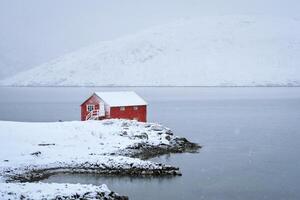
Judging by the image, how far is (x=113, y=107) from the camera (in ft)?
166

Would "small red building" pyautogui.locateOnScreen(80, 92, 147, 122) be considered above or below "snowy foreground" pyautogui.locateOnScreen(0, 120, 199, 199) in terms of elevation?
above

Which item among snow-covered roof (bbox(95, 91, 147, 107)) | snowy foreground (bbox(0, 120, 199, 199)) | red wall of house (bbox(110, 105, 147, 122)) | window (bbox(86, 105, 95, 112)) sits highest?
snow-covered roof (bbox(95, 91, 147, 107))

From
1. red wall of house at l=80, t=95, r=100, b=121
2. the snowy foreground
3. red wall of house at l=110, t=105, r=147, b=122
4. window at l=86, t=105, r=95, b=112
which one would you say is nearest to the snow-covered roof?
red wall of house at l=110, t=105, r=147, b=122

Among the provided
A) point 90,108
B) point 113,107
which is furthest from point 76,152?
point 90,108

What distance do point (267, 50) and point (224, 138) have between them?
513 feet

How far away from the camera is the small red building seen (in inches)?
1996

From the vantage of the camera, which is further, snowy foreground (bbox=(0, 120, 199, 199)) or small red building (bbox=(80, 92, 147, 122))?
small red building (bbox=(80, 92, 147, 122))

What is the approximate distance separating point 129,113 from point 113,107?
7.63 feet

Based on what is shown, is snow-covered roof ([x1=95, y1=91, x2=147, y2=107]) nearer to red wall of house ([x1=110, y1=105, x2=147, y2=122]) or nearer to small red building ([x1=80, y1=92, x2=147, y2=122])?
small red building ([x1=80, y1=92, x2=147, y2=122])

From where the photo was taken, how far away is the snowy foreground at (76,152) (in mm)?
23422

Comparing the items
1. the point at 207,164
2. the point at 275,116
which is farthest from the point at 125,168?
the point at 275,116

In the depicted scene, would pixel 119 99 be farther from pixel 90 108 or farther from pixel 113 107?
pixel 90 108

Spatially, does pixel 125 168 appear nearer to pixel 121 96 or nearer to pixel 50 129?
pixel 50 129

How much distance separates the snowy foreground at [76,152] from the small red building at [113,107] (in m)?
4.25
